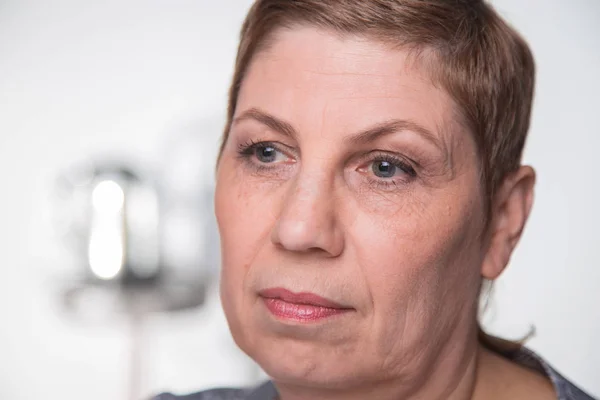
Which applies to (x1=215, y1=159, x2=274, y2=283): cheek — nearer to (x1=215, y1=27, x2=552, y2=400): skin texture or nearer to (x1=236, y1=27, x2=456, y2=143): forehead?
(x1=215, y1=27, x2=552, y2=400): skin texture

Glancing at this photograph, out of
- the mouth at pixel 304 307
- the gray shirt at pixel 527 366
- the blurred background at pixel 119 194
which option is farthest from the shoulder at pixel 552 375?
the blurred background at pixel 119 194

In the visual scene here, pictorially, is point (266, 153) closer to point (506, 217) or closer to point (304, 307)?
point (304, 307)

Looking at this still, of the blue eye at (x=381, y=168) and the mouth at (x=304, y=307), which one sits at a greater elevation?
the blue eye at (x=381, y=168)

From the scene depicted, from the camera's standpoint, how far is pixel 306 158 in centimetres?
148

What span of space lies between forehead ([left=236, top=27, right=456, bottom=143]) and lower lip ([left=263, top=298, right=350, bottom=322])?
0.30 meters

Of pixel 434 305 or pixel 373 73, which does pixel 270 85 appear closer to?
pixel 373 73

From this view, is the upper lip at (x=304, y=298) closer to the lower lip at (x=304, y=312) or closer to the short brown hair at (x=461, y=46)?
the lower lip at (x=304, y=312)

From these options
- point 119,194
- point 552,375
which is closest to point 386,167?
point 552,375

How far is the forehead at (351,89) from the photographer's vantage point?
147 centimetres

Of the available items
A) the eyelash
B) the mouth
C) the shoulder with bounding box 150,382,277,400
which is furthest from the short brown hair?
the shoulder with bounding box 150,382,277,400

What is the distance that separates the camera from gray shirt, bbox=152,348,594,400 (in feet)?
5.70

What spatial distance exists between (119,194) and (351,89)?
8.50 feet

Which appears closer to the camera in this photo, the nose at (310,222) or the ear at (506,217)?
the nose at (310,222)

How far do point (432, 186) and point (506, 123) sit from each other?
23 cm
